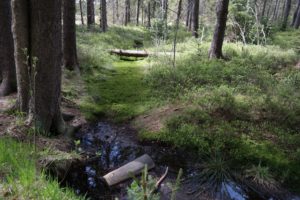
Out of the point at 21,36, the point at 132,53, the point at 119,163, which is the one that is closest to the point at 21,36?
the point at 21,36

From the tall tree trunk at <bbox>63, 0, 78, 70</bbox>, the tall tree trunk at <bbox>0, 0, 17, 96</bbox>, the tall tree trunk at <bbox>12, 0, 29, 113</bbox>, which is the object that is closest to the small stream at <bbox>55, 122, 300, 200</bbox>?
the tall tree trunk at <bbox>12, 0, 29, 113</bbox>

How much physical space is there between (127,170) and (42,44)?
2.39 meters

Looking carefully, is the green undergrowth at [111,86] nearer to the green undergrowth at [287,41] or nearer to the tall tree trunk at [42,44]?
the tall tree trunk at [42,44]

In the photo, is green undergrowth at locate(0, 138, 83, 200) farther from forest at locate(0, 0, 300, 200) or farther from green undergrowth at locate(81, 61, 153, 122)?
green undergrowth at locate(81, 61, 153, 122)

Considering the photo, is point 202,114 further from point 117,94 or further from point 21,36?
point 21,36

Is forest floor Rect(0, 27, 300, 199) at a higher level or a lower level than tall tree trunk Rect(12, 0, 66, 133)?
lower

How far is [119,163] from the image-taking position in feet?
16.2

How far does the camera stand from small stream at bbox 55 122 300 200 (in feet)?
13.8

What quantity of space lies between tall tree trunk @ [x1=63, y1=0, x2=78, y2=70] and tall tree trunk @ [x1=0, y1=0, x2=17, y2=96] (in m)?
2.61

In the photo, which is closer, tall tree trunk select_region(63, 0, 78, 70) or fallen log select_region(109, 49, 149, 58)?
tall tree trunk select_region(63, 0, 78, 70)

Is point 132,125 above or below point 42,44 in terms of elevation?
below

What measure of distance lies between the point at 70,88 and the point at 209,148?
4.03 meters

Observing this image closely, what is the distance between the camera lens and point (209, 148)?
5.30m

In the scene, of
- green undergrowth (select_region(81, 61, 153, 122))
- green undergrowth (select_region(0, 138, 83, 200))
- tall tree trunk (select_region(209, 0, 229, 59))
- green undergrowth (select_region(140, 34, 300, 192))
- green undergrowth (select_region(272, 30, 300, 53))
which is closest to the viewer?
green undergrowth (select_region(0, 138, 83, 200))
